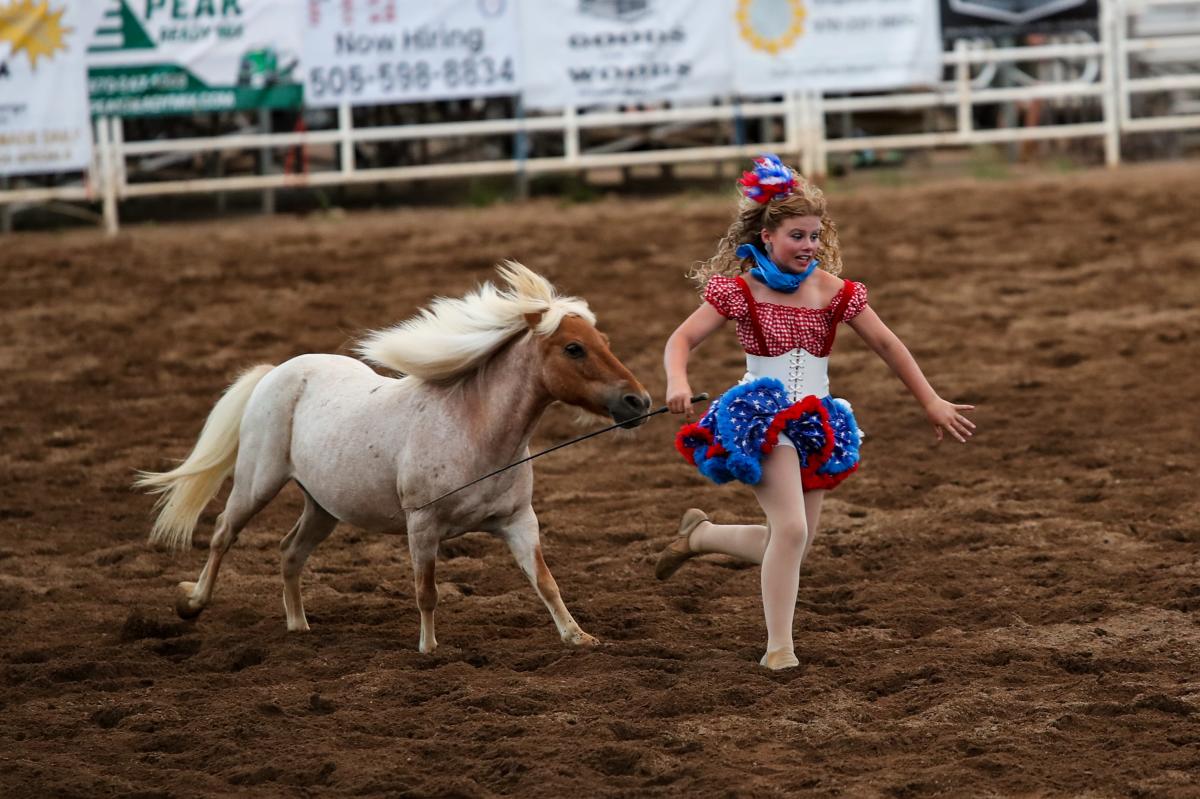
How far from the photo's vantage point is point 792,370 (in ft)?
16.0

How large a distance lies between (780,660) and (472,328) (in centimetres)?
149

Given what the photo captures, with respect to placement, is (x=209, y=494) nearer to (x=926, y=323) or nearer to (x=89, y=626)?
(x=89, y=626)

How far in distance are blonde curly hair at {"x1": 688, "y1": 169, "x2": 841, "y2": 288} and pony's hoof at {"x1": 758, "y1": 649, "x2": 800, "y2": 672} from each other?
3.89 feet

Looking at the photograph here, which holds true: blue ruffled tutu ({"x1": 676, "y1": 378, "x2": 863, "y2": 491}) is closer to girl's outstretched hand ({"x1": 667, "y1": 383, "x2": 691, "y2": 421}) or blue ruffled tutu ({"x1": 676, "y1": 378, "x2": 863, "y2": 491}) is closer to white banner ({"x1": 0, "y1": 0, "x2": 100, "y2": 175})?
girl's outstretched hand ({"x1": 667, "y1": 383, "x2": 691, "y2": 421})

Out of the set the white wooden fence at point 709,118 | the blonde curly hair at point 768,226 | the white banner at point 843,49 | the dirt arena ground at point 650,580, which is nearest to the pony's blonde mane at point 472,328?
the dirt arena ground at point 650,580

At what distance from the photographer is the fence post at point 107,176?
13891 mm

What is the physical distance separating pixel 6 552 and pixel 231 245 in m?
6.55

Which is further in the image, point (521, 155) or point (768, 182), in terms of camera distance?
point (521, 155)

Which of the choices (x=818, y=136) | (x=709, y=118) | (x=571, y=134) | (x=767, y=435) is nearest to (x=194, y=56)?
(x=571, y=134)

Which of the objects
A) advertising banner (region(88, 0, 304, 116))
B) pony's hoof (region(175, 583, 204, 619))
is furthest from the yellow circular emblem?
pony's hoof (region(175, 583, 204, 619))

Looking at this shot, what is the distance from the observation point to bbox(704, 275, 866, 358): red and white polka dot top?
4832 millimetres

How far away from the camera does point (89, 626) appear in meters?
5.86

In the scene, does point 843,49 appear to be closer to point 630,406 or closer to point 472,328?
point 472,328

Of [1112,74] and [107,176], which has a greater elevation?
[1112,74]
